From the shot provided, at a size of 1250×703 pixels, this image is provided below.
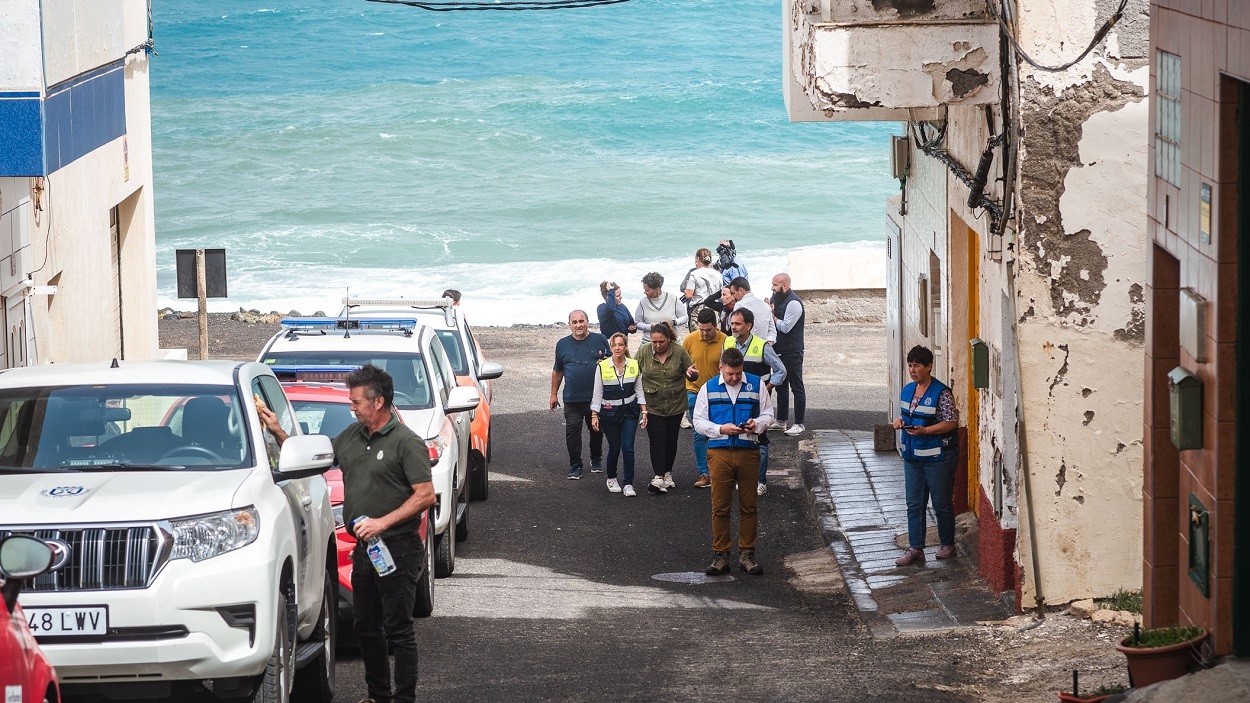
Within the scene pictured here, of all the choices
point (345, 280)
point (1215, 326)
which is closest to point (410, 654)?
point (1215, 326)

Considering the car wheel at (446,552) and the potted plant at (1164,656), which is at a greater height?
the potted plant at (1164,656)

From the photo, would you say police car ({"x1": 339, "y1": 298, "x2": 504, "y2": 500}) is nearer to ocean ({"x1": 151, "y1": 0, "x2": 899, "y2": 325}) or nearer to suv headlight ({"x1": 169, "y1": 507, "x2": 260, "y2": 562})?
suv headlight ({"x1": 169, "y1": 507, "x2": 260, "y2": 562})

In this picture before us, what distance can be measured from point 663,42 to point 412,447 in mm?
80983

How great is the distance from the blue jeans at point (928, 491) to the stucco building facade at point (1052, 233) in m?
1.20

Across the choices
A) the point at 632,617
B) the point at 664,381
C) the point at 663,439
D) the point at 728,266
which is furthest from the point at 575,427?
the point at 728,266

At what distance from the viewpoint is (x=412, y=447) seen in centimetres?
788

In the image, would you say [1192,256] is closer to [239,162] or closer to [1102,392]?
[1102,392]

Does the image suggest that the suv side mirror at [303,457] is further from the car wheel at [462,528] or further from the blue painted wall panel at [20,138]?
the car wheel at [462,528]

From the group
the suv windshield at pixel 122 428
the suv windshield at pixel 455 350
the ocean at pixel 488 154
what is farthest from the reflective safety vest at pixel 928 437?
the ocean at pixel 488 154

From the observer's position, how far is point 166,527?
666 centimetres

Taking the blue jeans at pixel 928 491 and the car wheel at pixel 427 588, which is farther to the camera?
the blue jeans at pixel 928 491

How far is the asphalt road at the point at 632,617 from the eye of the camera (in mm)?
8680

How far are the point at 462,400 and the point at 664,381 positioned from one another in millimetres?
3802

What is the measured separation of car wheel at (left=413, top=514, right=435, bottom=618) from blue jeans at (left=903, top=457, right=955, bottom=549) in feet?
12.3
